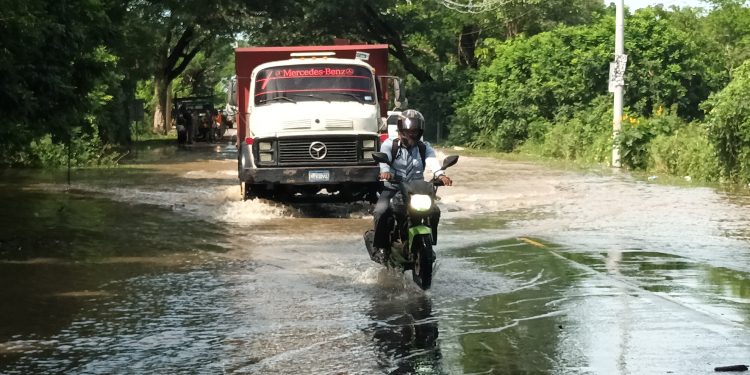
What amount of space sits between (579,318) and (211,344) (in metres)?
2.98

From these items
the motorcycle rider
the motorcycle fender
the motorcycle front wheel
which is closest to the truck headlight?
the motorcycle rider

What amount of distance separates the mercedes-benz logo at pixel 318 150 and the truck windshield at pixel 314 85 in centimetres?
100

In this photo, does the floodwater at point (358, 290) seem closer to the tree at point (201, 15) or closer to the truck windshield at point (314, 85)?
the truck windshield at point (314, 85)

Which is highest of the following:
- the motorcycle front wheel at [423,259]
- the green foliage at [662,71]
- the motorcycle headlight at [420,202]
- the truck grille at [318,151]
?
the green foliage at [662,71]

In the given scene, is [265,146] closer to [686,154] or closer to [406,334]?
[406,334]

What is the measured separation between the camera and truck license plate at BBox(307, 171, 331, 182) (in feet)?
58.1

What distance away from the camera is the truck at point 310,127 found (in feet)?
58.4

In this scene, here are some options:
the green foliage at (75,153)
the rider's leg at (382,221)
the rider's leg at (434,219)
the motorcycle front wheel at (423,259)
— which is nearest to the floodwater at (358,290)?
the motorcycle front wheel at (423,259)

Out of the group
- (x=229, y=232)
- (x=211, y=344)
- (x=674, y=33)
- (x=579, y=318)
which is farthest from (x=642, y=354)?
(x=674, y=33)

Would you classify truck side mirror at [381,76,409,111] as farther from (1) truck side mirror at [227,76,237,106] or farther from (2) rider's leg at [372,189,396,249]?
(2) rider's leg at [372,189,396,249]

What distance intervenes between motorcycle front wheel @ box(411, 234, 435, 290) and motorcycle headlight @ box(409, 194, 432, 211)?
25 centimetres

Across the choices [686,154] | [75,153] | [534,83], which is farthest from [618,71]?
[75,153]

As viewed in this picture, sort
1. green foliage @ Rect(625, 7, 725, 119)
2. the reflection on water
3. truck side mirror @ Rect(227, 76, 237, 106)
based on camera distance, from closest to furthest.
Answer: the reflection on water < truck side mirror @ Rect(227, 76, 237, 106) < green foliage @ Rect(625, 7, 725, 119)

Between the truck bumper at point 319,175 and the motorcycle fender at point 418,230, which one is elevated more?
the truck bumper at point 319,175
